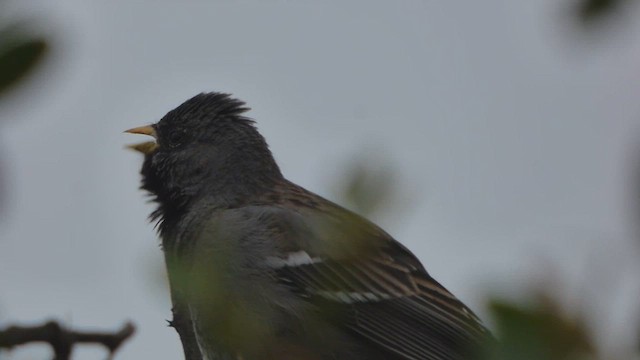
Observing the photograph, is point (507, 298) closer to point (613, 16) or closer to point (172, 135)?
point (613, 16)

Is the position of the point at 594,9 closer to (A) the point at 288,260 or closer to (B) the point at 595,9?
(B) the point at 595,9

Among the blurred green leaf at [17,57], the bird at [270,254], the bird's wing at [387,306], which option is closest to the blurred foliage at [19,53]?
the blurred green leaf at [17,57]

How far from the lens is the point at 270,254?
453cm

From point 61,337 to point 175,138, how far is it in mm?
3332

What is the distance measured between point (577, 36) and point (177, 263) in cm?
95

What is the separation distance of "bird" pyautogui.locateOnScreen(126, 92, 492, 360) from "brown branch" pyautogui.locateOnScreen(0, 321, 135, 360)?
35.1 inches

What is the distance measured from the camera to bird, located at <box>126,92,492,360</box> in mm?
4094

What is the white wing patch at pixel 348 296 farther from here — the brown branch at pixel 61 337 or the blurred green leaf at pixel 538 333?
the blurred green leaf at pixel 538 333

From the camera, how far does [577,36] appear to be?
3.79 ft

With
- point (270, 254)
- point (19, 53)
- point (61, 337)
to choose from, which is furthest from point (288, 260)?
point (19, 53)

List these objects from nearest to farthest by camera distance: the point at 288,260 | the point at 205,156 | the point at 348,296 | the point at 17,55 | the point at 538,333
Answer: the point at 538,333 → the point at 17,55 → the point at 348,296 → the point at 288,260 → the point at 205,156

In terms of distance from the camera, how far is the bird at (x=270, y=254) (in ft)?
13.4

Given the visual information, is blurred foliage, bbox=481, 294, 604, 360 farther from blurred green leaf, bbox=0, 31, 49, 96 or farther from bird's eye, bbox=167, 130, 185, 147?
bird's eye, bbox=167, 130, 185, 147

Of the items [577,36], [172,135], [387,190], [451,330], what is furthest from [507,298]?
[172,135]
